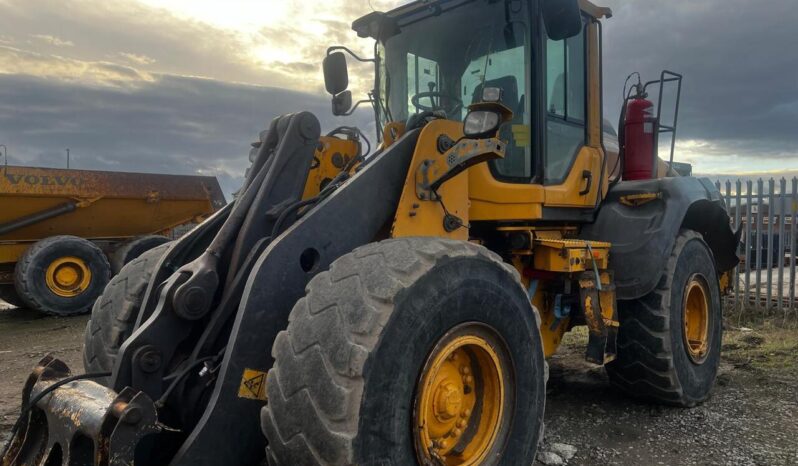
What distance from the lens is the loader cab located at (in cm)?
364

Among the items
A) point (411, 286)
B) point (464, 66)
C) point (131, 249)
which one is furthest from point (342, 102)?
point (131, 249)

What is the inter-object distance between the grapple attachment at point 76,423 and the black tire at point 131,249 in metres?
8.56

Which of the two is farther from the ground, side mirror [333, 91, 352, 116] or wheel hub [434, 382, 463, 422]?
side mirror [333, 91, 352, 116]

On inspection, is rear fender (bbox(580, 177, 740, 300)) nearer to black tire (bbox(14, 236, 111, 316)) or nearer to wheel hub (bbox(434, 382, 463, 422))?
wheel hub (bbox(434, 382, 463, 422))

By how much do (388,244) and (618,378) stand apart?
2.84m

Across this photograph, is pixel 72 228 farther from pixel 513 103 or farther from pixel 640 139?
pixel 640 139

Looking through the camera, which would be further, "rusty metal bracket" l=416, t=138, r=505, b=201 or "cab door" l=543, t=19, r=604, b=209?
"cab door" l=543, t=19, r=604, b=209

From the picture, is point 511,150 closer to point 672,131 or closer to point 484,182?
point 484,182

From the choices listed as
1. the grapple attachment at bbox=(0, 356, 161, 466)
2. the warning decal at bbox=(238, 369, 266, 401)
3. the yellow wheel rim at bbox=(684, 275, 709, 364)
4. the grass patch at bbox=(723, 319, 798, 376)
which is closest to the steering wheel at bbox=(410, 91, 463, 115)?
the warning decal at bbox=(238, 369, 266, 401)

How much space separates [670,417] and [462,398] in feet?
7.97

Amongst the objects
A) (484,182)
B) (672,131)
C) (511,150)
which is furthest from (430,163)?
(672,131)

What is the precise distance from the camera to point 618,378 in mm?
4445

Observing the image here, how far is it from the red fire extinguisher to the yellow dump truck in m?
8.27

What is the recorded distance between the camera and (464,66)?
3924mm
